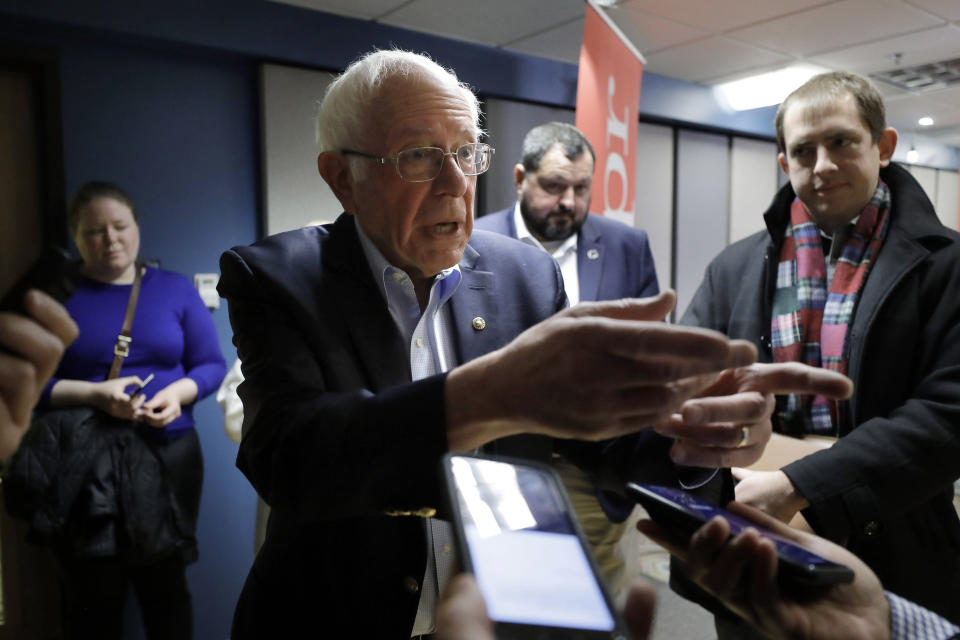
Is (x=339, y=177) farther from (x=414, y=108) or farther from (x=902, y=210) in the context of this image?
(x=902, y=210)

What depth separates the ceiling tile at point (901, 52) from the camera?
60 cm

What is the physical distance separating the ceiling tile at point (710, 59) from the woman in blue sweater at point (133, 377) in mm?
808

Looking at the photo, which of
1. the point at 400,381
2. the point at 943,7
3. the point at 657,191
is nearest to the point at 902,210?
the point at 943,7

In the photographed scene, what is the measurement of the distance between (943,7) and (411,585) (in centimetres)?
69

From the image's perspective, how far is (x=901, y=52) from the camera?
814 millimetres

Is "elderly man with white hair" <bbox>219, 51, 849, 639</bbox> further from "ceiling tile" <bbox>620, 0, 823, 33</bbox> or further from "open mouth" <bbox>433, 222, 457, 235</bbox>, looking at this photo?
"ceiling tile" <bbox>620, 0, 823, 33</bbox>

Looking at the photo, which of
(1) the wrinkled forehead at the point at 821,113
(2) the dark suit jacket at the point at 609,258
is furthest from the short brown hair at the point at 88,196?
(2) the dark suit jacket at the point at 609,258

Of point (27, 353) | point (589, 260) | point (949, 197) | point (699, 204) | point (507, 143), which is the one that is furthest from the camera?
point (699, 204)

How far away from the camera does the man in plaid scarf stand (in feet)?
1.38

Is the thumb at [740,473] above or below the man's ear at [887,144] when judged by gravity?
below

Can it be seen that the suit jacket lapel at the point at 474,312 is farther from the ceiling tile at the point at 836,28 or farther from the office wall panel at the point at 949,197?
the ceiling tile at the point at 836,28

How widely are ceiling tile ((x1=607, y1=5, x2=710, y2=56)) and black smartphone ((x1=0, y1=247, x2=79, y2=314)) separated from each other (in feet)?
3.91

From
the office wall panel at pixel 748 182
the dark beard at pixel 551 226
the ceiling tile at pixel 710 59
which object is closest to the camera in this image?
the ceiling tile at pixel 710 59

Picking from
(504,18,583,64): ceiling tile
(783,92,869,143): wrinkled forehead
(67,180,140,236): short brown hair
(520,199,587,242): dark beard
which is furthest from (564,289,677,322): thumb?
(520,199,587,242): dark beard
